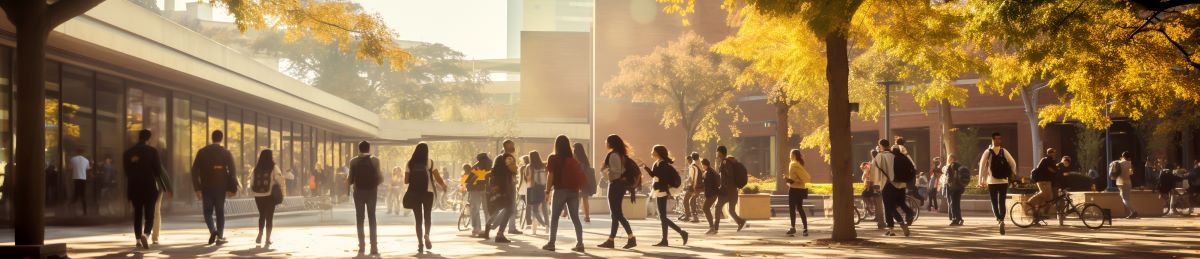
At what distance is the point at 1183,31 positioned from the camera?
74.2ft

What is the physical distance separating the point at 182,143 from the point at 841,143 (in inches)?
777

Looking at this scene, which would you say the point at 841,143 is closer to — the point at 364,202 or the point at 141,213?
the point at 364,202

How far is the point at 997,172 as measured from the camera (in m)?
20.1

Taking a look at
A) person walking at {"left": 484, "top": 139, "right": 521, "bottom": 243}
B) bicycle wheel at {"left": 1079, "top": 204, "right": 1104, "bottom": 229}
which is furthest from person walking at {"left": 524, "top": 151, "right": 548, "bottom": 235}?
bicycle wheel at {"left": 1079, "top": 204, "right": 1104, "bottom": 229}

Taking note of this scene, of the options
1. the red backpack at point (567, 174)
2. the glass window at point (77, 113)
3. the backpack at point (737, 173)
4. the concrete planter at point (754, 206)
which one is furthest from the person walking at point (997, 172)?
the glass window at point (77, 113)

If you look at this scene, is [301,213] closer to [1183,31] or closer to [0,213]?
[0,213]

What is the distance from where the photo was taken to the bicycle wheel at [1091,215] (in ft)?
73.3

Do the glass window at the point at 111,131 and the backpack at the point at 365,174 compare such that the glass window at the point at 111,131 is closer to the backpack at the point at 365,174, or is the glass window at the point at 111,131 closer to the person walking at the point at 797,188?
the backpack at the point at 365,174

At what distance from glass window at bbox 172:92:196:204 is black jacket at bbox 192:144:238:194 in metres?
15.2

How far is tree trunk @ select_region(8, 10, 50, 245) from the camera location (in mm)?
12258

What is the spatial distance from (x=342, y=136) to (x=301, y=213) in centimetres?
2628

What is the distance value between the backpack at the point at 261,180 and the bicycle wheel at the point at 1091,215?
13.0 meters

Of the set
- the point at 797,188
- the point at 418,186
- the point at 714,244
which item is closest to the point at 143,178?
the point at 418,186

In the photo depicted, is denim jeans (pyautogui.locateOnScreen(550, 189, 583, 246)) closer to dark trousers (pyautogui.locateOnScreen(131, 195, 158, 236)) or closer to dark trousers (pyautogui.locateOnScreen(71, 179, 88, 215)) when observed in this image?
dark trousers (pyautogui.locateOnScreen(131, 195, 158, 236))
